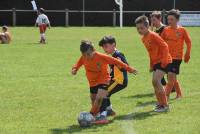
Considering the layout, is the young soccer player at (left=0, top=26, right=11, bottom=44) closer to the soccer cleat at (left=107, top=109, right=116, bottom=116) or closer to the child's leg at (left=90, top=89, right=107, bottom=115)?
the soccer cleat at (left=107, top=109, right=116, bottom=116)

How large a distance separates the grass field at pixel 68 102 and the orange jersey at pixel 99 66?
749 mm

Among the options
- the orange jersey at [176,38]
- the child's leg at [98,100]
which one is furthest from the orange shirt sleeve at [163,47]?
the orange jersey at [176,38]

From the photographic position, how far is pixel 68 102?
1220 cm

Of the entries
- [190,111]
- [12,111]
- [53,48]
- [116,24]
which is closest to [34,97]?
[12,111]

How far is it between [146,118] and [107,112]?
2.31 feet

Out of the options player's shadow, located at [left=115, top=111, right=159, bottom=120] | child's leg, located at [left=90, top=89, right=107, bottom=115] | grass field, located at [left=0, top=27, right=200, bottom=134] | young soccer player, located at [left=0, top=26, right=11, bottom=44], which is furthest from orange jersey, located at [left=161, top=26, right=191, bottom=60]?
young soccer player, located at [left=0, top=26, right=11, bottom=44]

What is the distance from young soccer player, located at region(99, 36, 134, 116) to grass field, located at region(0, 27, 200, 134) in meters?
0.43

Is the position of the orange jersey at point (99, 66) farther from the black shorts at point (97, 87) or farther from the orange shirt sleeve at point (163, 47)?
the orange shirt sleeve at point (163, 47)

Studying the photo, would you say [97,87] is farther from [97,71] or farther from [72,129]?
[72,129]

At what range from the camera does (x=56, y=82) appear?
50.9 feet

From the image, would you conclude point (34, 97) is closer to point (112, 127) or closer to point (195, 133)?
point (112, 127)

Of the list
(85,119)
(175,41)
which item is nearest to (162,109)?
(85,119)

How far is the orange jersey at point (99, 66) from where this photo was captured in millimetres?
9930

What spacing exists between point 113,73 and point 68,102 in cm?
177
